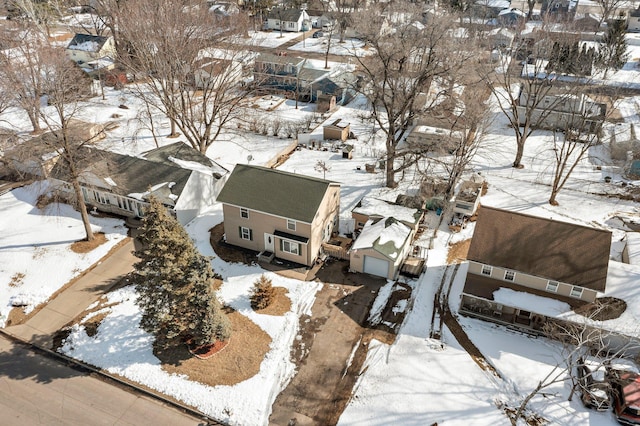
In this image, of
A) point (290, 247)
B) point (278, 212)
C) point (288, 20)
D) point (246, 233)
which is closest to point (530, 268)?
point (290, 247)

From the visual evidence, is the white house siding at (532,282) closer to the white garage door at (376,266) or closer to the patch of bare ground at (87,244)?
the white garage door at (376,266)

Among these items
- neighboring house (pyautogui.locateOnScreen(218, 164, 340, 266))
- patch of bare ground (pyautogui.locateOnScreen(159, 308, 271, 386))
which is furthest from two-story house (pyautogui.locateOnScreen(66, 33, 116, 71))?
patch of bare ground (pyautogui.locateOnScreen(159, 308, 271, 386))

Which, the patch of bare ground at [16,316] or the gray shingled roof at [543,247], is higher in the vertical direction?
the gray shingled roof at [543,247]

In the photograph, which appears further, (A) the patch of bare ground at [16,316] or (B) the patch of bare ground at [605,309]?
(A) the patch of bare ground at [16,316]

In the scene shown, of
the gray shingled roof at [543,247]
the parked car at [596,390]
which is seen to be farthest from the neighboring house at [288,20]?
the parked car at [596,390]

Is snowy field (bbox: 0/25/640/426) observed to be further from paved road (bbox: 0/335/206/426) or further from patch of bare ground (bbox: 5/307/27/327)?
paved road (bbox: 0/335/206/426)

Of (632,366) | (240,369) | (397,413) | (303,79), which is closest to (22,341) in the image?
(240,369)
